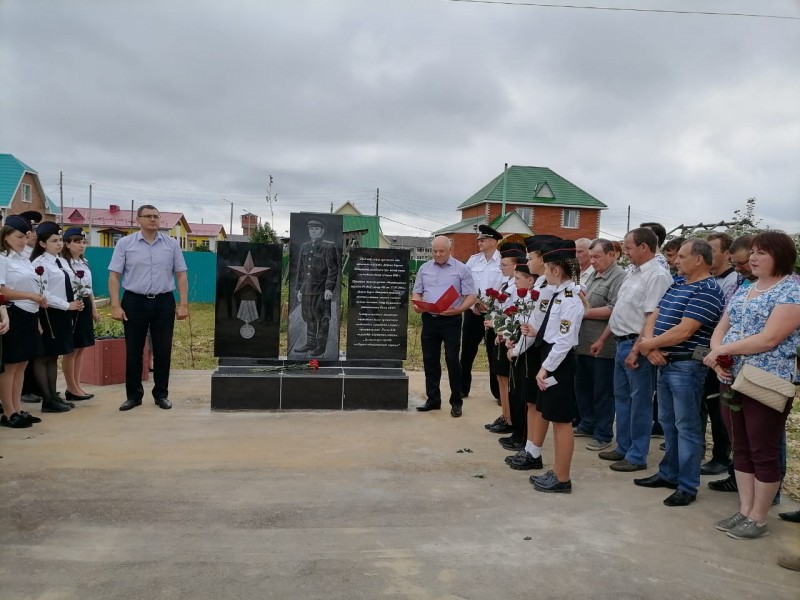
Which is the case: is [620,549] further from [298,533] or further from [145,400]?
[145,400]

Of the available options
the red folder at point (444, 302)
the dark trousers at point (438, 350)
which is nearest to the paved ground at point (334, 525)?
the dark trousers at point (438, 350)

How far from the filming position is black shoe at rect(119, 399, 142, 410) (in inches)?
220

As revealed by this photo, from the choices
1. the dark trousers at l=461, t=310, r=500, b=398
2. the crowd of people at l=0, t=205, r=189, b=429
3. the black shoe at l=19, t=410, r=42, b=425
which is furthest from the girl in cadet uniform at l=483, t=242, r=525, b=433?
the black shoe at l=19, t=410, r=42, b=425

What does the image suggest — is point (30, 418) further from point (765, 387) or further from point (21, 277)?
point (765, 387)

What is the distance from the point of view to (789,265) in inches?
125

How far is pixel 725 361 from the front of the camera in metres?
3.25

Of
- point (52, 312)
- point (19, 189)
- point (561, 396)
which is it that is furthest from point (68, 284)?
point (19, 189)

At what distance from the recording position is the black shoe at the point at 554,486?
384 centimetres

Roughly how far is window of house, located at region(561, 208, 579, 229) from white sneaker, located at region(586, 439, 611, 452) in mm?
32376

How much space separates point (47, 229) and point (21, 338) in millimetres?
1087

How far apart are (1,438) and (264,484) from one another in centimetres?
228

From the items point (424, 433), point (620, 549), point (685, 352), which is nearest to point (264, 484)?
point (424, 433)

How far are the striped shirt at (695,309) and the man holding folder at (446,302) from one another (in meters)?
2.26

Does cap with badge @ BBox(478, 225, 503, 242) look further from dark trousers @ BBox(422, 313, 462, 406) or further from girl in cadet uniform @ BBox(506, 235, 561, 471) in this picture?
girl in cadet uniform @ BBox(506, 235, 561, 471)
